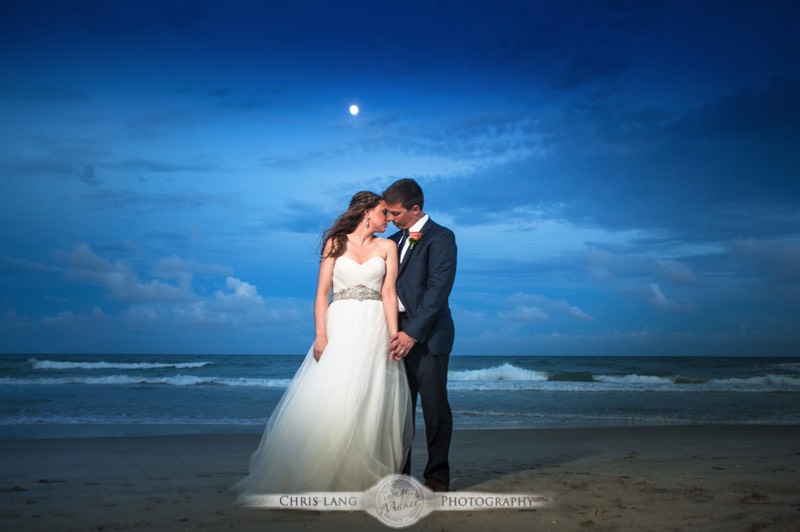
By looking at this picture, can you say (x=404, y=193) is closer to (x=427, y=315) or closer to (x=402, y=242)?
(x=402, y=242)

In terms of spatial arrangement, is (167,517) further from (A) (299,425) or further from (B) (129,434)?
(B) (129,434)

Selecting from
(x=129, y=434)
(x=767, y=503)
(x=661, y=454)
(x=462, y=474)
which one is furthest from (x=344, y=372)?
(x=129, y=434)

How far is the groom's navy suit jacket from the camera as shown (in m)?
4.52

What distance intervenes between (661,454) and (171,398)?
11852mm

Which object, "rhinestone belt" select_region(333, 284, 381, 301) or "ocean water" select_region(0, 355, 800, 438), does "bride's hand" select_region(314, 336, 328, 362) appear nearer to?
"rhinestone belt" select_region(333, 284, 381, 301)

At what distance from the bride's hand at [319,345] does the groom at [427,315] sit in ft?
1.62

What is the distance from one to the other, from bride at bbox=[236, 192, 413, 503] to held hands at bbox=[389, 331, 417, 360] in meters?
0.08

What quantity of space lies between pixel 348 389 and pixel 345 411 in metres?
0.15

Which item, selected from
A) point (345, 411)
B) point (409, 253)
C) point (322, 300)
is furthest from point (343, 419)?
point (409, 253)

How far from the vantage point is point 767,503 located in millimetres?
4293

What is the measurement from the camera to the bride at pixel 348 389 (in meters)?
4.25

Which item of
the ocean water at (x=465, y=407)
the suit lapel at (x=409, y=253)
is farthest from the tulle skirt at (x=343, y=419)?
the ocean water at (x=465, y=407)

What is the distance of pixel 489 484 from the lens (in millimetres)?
5121

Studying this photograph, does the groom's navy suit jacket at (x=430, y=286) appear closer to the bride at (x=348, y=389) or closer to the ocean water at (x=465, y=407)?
the bride at (x=348, y=389)
